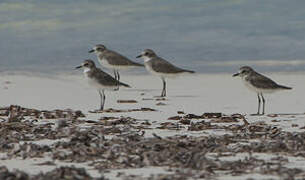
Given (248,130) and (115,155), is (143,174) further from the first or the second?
(248,130)

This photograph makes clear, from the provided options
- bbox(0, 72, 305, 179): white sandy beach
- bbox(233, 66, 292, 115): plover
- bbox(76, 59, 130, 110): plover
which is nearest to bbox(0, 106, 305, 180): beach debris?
bbox(0, 72, 305, 179): white sandy beach

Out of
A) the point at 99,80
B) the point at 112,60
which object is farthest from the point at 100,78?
the point at 112,60

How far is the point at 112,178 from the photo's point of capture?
6797 mm

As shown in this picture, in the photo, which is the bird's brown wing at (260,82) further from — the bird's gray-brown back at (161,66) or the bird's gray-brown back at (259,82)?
the bird's gray-brown back at (161,66)

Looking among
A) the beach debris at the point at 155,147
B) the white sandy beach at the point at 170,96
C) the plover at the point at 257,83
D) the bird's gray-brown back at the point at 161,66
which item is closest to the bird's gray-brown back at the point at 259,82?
the plover at the point at 257,83

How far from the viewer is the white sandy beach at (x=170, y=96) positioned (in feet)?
43.2

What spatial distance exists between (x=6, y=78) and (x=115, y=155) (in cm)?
1369

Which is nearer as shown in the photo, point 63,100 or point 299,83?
point 63,100

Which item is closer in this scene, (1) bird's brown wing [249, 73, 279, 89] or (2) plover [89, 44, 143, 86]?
(1) bird's brown wing [249, 73, 279, 89]

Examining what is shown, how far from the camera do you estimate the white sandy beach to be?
518 inches

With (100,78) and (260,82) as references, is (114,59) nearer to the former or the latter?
(100,78)

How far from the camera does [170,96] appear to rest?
57.7 feet

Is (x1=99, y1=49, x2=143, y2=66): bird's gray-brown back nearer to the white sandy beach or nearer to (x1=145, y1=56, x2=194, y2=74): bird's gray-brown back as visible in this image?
the white sandy beach

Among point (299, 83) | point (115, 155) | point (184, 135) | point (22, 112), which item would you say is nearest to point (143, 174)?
point (115, 155)
